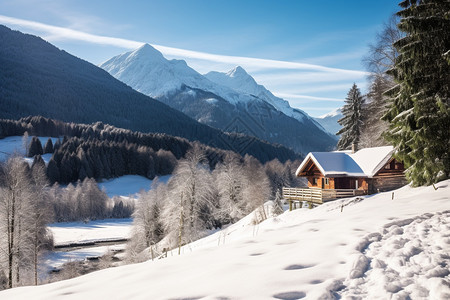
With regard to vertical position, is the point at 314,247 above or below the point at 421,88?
below

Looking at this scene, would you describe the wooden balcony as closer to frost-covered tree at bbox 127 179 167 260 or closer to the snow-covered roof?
the snow-covered roof

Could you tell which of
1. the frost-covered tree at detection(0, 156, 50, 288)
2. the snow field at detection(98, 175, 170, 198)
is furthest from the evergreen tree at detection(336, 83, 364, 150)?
the snow field at detection(98, 175, 170, 198)

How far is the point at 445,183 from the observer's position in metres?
14.6

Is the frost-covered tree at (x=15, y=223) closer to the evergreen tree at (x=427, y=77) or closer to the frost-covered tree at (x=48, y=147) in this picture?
the evergreen tree at (x=427, y=77)

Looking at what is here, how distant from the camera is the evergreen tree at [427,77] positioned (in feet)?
39.6

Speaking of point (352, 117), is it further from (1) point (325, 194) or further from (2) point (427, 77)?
(2) point (427, 77)

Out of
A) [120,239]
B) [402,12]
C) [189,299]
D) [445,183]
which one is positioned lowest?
[120,239]

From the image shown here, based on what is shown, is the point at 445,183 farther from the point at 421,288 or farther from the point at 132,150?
the point at 132,150

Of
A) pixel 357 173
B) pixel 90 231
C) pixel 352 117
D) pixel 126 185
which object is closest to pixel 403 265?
pixel 357 173

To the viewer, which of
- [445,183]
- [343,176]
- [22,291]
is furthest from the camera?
[343,176]

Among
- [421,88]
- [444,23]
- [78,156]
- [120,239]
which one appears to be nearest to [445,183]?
[421,88]

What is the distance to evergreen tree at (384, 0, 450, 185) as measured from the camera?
1207cm

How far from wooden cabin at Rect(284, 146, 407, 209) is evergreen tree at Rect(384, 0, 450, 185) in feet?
48.1

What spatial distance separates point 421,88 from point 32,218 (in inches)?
1166
